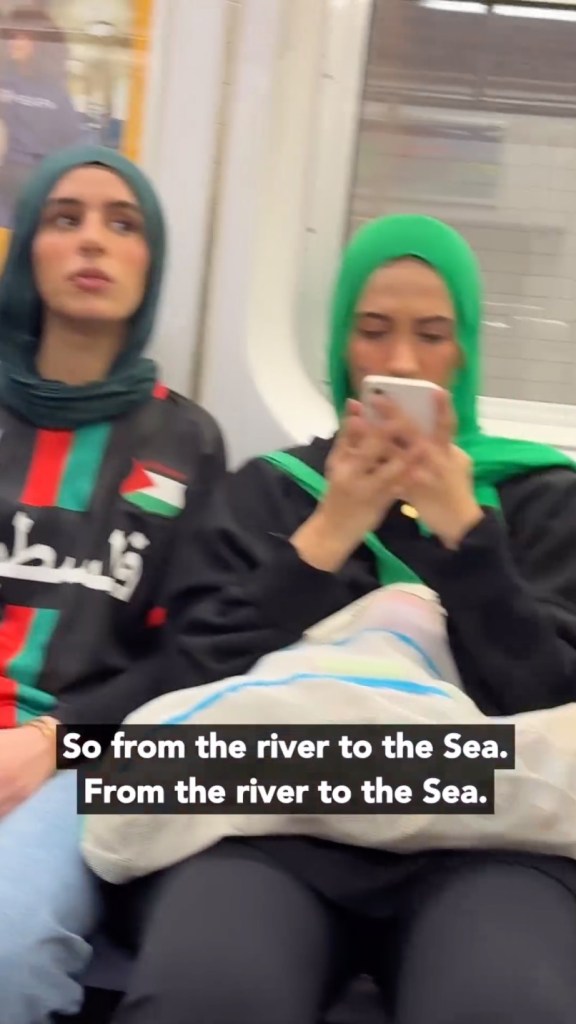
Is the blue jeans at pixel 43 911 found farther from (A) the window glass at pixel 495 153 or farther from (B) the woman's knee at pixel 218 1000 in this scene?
(A) the window glass at pixel 495 153

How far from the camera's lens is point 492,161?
4.78 ft

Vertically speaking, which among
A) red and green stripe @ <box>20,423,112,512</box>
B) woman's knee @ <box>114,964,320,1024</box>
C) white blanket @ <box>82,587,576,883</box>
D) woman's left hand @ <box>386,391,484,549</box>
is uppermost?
woman's left hand @ <box>386,391,484,549</box>

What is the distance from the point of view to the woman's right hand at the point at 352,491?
2.94 ft

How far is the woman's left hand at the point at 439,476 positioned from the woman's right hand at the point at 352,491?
12 millimetres

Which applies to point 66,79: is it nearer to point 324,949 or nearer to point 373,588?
point 373,588

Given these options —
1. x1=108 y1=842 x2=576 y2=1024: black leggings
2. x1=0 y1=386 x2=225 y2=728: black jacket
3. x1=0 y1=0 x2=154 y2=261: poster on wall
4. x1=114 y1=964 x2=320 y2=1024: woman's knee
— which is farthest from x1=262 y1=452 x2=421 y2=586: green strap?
x1=0 y1=0 x2=154 y2=261: poster on wall

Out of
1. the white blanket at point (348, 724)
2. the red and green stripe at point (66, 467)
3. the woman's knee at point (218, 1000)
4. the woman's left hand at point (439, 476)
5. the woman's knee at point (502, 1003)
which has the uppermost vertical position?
the woman's left hand at point (439, 476)

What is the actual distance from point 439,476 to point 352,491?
3.0 inches

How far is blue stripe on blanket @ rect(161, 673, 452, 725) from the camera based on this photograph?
0.78 m

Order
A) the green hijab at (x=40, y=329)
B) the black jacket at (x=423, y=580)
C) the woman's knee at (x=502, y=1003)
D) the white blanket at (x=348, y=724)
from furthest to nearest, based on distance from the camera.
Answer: the green hijab at (x=40, y=329)
the black jacket at (x=423, y=580)
the white blanket at (x=348, y=724)
the woman's knee at (x=502, y=1003)

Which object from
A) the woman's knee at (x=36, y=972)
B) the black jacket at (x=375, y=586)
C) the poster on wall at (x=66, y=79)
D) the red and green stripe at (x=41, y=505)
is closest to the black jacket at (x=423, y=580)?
the black jacket at (x=375, y=586)

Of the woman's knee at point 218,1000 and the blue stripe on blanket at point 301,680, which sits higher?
the blue stripe on blanket at point 301,680

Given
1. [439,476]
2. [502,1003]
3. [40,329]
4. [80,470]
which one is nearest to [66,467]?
[80,470]

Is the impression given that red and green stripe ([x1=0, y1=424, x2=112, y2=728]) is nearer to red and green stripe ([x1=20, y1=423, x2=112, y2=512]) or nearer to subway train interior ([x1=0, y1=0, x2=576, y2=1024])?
red and green stripe ([x1=20, y1=423, x2=112, y2=512])
